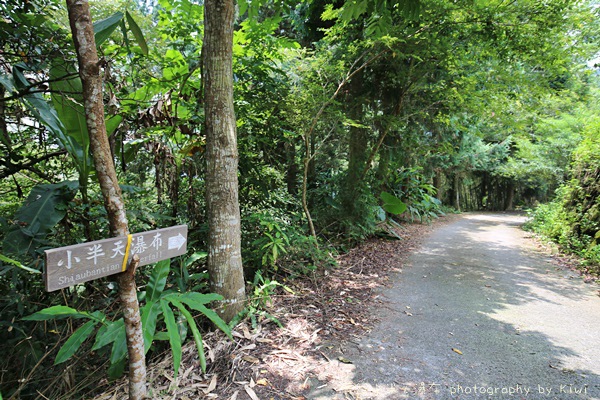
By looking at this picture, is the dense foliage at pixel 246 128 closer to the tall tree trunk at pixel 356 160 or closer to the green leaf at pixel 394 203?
the tall tree trunk at pixel 356 160

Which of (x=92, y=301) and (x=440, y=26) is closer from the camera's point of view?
(x=92, y=301)

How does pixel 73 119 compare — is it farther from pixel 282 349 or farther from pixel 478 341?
pixel 478 341

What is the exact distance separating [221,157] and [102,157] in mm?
1296

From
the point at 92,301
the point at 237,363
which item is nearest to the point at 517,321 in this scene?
the point at 237,363

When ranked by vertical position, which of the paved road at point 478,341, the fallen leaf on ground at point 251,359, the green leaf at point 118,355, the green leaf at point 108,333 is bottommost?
the paved road at point 478,341

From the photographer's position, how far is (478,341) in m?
3.01

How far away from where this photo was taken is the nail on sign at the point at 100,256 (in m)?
1.38

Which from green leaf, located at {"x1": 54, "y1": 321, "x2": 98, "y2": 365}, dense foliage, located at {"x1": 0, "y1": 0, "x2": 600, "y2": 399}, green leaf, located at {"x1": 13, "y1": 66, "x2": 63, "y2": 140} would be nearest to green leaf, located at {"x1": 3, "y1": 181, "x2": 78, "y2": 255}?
dense foliage, located at {"x1": 0, "y1": 0, "x2": 600, "y2": 399}

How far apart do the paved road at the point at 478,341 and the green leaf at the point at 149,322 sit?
130 cm

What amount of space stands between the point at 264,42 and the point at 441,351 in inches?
157

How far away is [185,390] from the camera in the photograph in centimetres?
221

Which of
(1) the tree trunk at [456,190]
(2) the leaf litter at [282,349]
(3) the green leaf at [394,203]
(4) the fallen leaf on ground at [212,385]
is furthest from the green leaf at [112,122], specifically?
(1) the tree trunk at [456,190]

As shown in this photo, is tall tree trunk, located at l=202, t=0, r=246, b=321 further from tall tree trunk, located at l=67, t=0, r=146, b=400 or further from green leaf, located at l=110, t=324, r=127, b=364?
tall tree trunk, located at l=67, t=0, r=146, b=400

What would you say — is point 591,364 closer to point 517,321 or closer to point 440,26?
point 517,321
